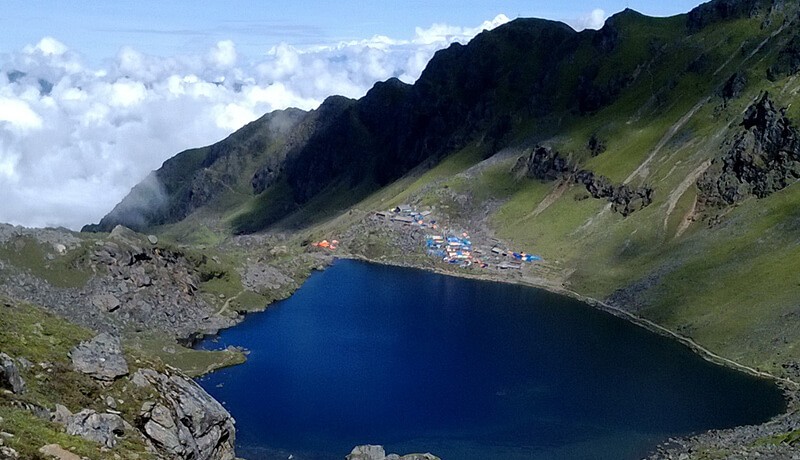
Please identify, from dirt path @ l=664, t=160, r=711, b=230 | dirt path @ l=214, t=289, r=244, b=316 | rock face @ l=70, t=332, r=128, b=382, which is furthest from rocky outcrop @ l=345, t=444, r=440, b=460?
dirt path @ l=664, t=160, r=711, b=230

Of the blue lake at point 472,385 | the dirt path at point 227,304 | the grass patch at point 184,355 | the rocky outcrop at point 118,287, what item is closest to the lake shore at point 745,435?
the blue lake at point 472,385

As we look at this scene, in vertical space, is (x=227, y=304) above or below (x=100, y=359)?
below

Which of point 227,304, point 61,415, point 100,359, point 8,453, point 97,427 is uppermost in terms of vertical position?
point 100,359

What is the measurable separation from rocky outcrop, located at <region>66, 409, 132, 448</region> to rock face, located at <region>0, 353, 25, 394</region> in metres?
2.84

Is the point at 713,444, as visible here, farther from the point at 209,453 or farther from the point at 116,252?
the point at 116,252

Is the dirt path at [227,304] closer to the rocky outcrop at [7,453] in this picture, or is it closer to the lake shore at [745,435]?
the lake shore at [745,435]

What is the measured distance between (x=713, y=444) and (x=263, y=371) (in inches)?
2702

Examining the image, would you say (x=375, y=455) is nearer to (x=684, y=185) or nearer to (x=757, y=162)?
(x=757, y=162)

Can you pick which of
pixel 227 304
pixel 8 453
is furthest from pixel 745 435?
pixel 227 304

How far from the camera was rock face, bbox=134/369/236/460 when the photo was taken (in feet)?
135

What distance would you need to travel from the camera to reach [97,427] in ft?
119

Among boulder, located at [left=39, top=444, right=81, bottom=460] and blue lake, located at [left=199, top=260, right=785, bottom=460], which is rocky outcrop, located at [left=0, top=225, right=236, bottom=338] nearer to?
blue lake, located at [left=199, top=260, right=785, bottom=460]

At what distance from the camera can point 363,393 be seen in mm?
110562

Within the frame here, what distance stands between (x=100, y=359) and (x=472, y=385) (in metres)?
77.6
